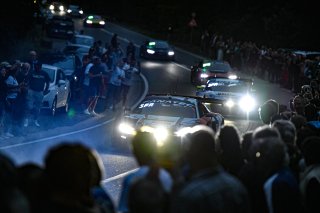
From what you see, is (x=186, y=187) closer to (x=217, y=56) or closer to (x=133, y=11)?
(x=217, y=56)

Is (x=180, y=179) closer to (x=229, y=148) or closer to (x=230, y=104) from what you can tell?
A: (x=229, y=148)

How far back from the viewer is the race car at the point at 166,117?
642 inches

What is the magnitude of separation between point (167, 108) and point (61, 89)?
6433 mm

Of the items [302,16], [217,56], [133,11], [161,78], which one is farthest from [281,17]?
[133,11]

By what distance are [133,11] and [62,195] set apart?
321 feet

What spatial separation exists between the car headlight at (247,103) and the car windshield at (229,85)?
0.46 metres

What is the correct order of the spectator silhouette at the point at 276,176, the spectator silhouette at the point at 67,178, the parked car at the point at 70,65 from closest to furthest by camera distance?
the spectator silhouette at the point at 67,178, the spectator silhouette at the point at 276,176, the parked car at the point at 70,65

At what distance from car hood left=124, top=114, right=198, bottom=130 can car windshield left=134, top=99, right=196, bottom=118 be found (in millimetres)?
309

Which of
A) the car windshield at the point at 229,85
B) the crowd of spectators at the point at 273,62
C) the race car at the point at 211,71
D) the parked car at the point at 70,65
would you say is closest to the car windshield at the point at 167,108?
the parked car at the point at 70,65

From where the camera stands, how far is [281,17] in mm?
62281

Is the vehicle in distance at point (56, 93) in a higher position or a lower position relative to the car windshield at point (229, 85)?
lower

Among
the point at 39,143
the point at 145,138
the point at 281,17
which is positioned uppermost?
the point at 281,17

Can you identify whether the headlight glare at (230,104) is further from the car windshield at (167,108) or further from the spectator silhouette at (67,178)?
the spectator silhouette at (67,178)

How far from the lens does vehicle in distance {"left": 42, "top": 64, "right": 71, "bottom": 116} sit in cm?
2214
